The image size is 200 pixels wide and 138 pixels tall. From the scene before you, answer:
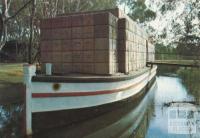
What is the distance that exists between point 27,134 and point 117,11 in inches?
297

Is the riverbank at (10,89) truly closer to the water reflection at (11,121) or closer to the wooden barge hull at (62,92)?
the water reflection at (11,121)

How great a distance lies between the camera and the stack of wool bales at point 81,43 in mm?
12000

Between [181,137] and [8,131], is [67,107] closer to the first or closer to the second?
[8,131]

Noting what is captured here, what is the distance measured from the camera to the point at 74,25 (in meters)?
12.4

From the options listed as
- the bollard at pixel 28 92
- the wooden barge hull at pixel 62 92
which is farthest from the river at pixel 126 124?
the wooden barge hull at pixel 62 92

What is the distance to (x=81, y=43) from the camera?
40.4 ft

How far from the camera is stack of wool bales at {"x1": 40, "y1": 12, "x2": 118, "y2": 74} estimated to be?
12.0 m

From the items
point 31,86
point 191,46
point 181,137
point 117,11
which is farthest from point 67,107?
point 117,11

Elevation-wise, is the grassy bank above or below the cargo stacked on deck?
below

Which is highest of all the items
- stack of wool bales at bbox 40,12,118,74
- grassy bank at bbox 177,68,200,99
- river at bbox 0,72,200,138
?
stack of wool bales at bbox 40,12,118,74

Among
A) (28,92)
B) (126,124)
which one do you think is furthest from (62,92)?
(126,124)

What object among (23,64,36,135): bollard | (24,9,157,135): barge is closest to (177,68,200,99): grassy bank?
(24,9,157,135): barge

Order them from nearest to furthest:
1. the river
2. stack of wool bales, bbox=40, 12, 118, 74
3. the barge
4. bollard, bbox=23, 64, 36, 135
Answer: bollard, bbox=23, 64, 36, 135 < the river < the barge < stack of wool bales, bbox=40, 12, 118, 74

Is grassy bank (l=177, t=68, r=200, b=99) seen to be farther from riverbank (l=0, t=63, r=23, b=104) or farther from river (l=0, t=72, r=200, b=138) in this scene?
riverbank (l=0, t=63, r=23, b=104)
